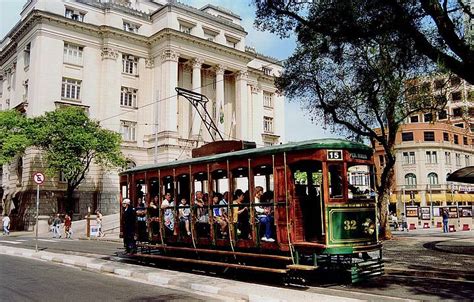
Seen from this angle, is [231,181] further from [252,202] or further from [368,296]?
[368,296]

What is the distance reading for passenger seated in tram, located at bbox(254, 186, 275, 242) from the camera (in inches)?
408

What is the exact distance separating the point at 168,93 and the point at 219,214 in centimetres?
3260

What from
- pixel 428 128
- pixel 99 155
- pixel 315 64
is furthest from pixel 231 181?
pixel 428 128

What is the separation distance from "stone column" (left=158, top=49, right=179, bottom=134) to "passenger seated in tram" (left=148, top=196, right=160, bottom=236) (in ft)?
94.6

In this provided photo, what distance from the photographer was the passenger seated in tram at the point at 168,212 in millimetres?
12945

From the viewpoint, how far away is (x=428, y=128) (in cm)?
6066

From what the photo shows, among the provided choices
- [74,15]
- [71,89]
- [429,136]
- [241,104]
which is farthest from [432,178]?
[74,15]

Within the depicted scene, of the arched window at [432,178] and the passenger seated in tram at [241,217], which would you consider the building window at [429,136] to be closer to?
the arched window at [432,178]

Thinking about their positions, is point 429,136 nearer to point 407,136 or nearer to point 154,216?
point 407,136

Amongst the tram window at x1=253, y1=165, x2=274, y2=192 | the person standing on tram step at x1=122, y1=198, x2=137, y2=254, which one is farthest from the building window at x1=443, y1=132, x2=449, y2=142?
the tram window at x1=253, y1=165, x2=274, y2=192

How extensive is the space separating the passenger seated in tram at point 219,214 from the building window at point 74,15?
3500cm

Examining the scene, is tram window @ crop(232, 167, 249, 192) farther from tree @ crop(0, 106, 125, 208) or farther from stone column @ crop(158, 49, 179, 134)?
stone column @ crop(158, 49, 179, 134)

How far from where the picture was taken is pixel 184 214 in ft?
41.2

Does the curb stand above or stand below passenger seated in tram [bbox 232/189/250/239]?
below
